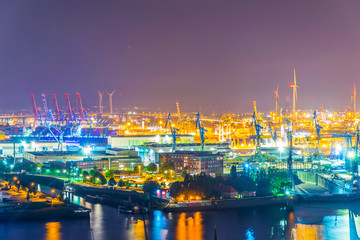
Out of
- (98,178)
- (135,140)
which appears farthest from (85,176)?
(135,140)

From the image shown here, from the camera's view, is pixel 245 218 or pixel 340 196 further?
pixel 340 196

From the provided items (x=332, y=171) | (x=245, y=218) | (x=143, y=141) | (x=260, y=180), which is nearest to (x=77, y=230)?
(x=245, y=218)

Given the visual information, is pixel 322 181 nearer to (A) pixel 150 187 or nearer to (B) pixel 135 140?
(A) pixel 150 187

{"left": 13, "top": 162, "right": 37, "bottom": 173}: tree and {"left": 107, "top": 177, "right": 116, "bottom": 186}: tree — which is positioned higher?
{"left": 13, "top": 162, "right": 37, "bottom": 173}: tree

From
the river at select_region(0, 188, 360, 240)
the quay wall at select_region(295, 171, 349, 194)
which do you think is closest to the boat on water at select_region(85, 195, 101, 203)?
the river at select_region(0, 188, 360, 240)

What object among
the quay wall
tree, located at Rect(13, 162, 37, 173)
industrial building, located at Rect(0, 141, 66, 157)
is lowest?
the quay wall

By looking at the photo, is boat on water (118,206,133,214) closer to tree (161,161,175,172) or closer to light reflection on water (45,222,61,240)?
light reflection on water (45,222,61,240)

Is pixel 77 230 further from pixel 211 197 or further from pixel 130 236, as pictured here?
pixel 211 197
